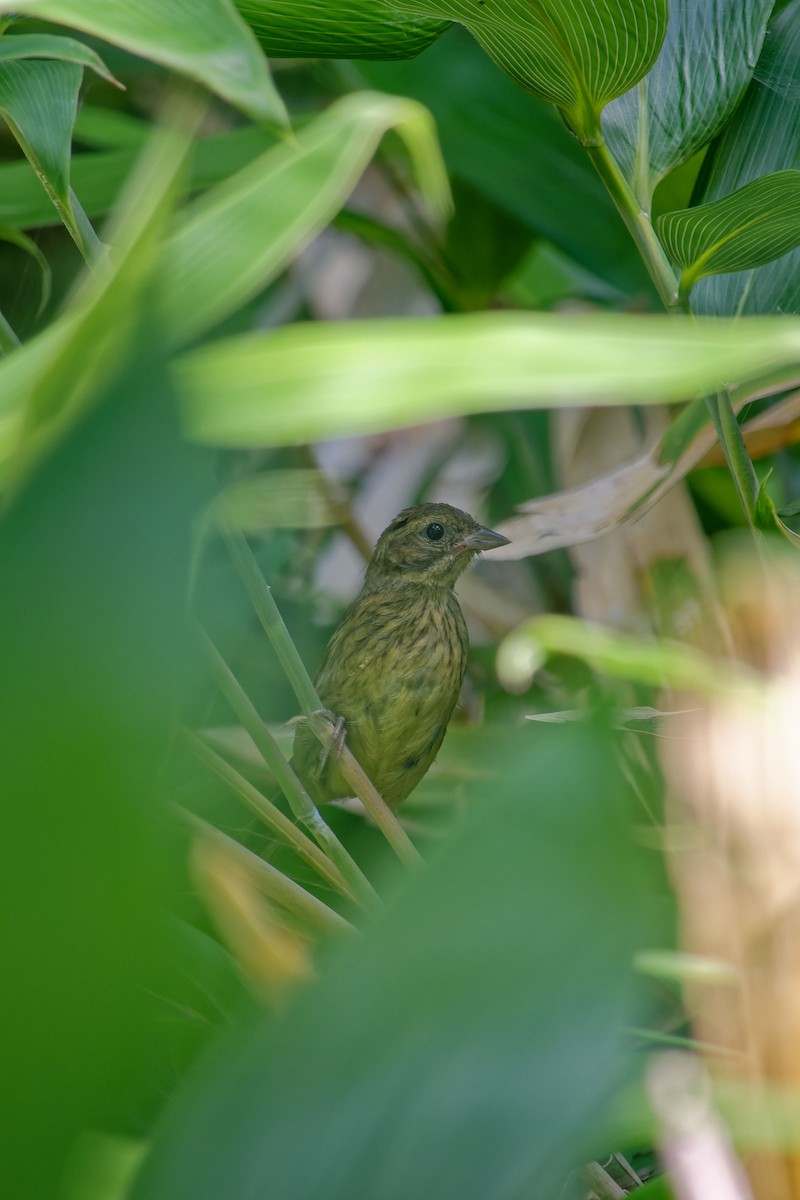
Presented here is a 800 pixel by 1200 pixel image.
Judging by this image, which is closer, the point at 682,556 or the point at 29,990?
the point at 29,990

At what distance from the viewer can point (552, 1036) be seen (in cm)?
49

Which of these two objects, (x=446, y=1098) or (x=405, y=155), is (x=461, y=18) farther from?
(x=405, y=155)

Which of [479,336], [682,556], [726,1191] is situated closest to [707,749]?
[726,1191]

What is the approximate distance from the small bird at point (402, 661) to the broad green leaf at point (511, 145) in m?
0.68

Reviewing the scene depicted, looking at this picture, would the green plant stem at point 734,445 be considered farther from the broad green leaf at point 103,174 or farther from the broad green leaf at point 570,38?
the broad green leaf at point 103,174

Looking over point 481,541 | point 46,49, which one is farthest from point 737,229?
point 481,541

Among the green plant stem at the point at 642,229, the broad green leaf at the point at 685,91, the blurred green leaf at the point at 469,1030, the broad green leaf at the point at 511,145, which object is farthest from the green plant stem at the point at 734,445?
the broad green leaf at the point at 511,145

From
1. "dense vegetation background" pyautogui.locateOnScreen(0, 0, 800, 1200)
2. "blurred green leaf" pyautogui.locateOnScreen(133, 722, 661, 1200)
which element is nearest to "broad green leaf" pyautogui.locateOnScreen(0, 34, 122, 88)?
"dense vegetation background" pyautogui.locateOnScreen(0, 0, 800, 1200)

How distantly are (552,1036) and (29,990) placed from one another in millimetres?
202

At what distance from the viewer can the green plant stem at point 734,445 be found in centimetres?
146

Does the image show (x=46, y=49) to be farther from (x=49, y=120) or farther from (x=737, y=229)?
(x=737, y=229)

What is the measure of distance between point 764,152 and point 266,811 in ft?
3.72

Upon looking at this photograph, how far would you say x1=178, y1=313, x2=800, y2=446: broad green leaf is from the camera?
55cm

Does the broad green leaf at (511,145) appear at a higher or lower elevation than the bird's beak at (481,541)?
higher
